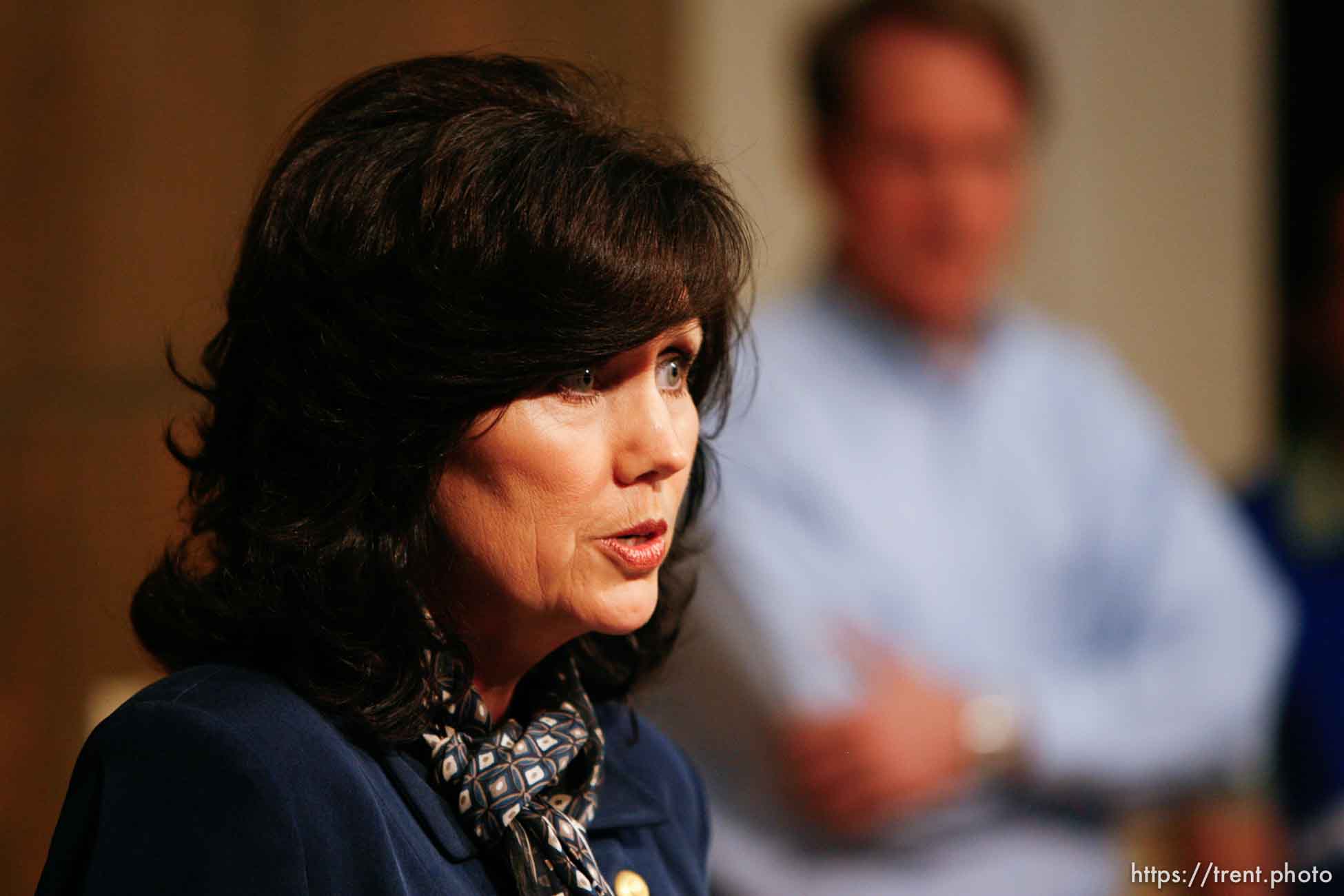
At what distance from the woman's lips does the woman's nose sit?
0.13ft

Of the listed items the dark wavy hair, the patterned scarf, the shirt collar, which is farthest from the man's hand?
the dark wavy hair

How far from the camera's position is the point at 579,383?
1.04 meters

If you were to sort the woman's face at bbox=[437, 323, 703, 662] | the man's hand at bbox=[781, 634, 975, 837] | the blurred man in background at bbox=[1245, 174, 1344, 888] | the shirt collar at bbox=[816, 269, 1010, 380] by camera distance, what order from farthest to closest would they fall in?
the blurred man in background at bbox=[1245, 174, 1344, 888] < the shirt collar at bbox=[816, 269, 1010, 380] < the man's hand at bbox=[781, 634, 975, 837] < the woman's face at bbox=[437, 323, 703, 662]

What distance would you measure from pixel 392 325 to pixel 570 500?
17 cm

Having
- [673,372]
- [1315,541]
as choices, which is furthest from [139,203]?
[1315,541]

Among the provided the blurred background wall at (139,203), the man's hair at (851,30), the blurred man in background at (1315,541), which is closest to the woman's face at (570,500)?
the blurred background wall at (139,203)

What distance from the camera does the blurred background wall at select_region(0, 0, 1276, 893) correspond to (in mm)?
2834

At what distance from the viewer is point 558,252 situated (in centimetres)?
98

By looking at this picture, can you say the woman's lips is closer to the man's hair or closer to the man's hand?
the man's hand

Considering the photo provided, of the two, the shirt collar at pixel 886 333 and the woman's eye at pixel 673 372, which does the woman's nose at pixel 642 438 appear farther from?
the shirt collar at pixel 886 333

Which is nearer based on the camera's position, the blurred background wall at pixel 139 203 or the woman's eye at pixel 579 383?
the woman's eye at pixel 579 383

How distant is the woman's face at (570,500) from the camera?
103 centimetres

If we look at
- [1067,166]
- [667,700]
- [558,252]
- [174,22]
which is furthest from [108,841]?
[1067,166]

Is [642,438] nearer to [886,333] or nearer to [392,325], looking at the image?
[392,325]
